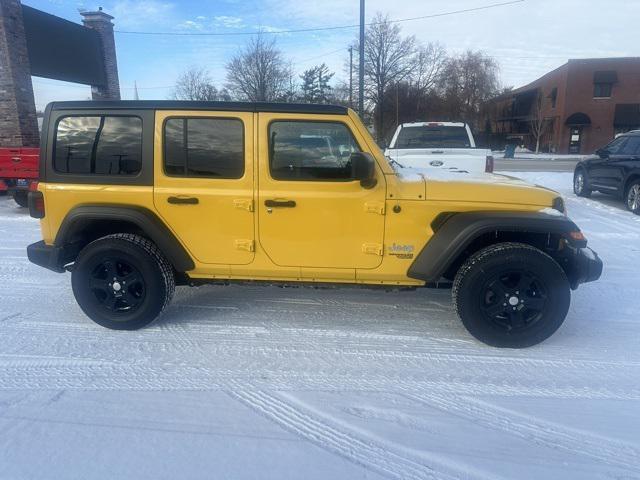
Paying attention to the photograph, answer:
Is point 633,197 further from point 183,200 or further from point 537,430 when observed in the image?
point 183,200

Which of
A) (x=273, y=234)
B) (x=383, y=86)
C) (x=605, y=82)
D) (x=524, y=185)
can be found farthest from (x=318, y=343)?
(x=605, y=82)

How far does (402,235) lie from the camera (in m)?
3.53

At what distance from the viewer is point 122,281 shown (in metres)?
3.79

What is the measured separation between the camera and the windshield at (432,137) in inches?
325

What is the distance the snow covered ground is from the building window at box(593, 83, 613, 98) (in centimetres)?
4007

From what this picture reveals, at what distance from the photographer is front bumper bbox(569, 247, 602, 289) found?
348cm

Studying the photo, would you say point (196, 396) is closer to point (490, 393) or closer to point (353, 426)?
point (353, 426)

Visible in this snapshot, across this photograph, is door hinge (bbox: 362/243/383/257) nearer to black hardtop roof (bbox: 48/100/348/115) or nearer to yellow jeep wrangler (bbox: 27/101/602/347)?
yellow jeep wrangler (bbox: 27/101/602/347)

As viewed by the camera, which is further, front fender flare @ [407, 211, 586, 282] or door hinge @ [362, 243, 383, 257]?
door hinge @ [362, 243, 383, 257]

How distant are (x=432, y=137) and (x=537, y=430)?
660cm

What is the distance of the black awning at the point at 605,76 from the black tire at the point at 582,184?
31.9m

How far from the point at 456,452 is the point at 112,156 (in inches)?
131

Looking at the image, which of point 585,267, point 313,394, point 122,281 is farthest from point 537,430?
point 122,281

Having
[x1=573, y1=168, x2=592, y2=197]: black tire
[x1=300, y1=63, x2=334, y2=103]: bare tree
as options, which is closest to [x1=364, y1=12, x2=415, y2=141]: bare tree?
[x1=300, y1=63, x2=334, y2=103]: bare tree
